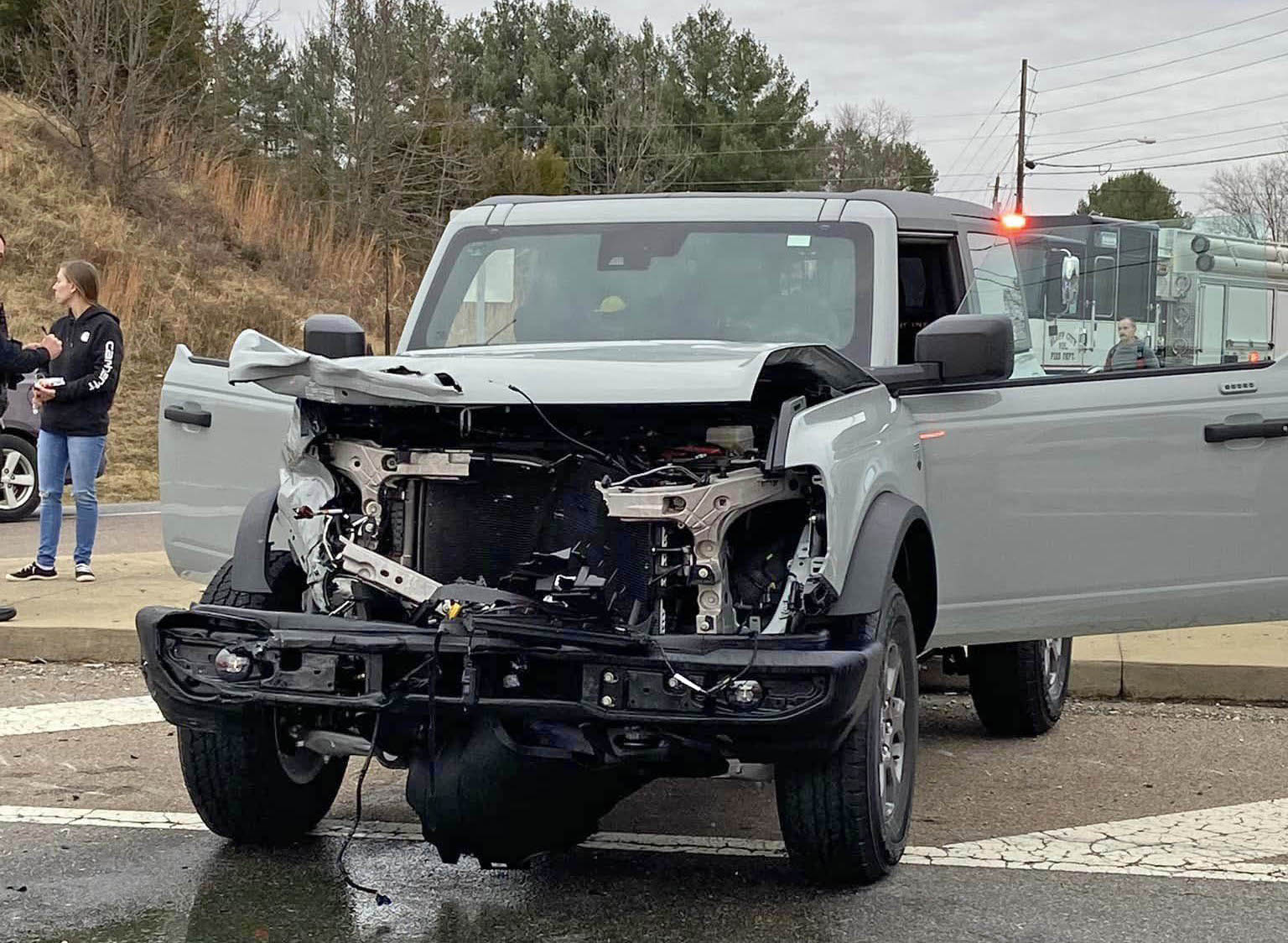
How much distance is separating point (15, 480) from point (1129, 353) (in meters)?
11.5

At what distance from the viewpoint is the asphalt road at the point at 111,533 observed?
12.8 meters

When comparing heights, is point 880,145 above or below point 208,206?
above

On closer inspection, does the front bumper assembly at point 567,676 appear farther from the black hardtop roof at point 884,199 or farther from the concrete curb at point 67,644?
the concrete curb at point 67,644

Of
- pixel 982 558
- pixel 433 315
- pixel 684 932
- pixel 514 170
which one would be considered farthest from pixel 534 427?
pixel 514 170

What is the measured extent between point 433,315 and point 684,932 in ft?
9.40

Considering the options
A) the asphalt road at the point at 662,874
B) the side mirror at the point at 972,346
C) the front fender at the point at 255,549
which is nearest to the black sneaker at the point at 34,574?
the asphalt road at the point at 662,874

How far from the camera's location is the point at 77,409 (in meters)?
9.67

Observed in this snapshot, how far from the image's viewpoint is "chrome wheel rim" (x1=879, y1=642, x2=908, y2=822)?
462 cm

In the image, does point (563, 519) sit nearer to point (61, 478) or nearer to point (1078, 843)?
point (1078, 843)

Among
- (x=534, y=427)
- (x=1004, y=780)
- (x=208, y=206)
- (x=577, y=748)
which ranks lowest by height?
(x=1004, y=780)

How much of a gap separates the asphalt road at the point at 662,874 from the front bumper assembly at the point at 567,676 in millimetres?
629

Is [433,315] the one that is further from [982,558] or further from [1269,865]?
[1269,865]

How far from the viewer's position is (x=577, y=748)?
4.05 m

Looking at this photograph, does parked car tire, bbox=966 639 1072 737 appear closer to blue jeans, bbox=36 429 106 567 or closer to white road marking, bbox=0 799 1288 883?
white road marking, bbox=0 799 1288 883
